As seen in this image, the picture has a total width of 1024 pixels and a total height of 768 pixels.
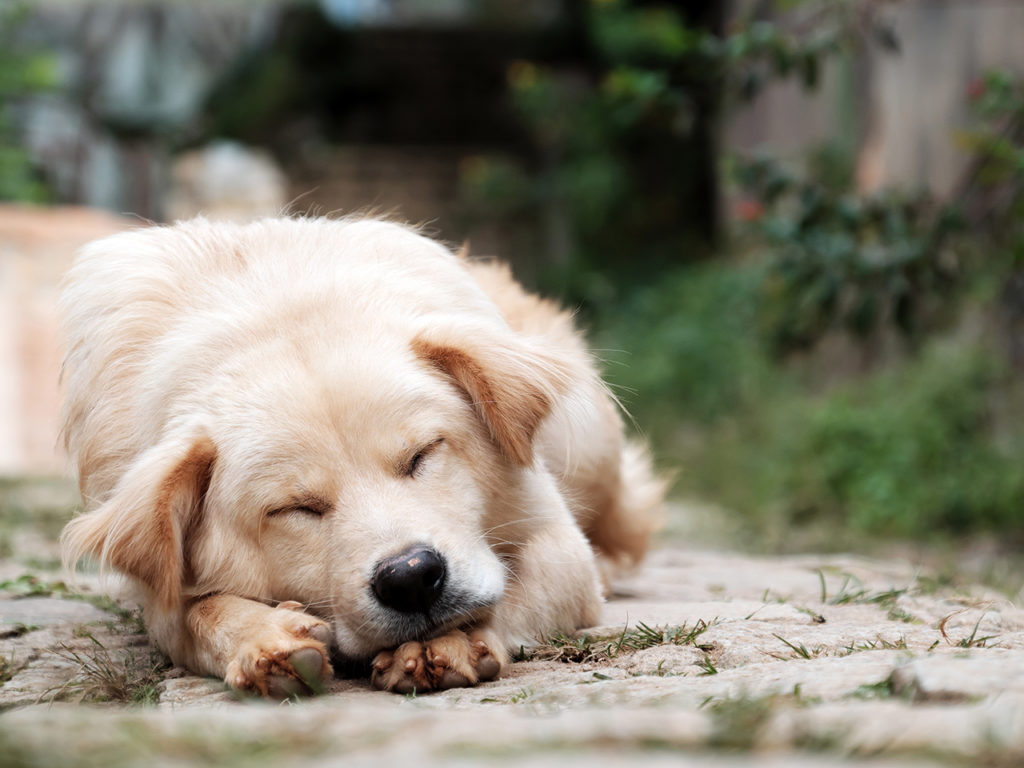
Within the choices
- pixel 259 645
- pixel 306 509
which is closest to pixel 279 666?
pixel 259 645

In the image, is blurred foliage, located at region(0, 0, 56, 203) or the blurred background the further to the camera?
blurred foliage, located at region(0, 0, 56, 203)

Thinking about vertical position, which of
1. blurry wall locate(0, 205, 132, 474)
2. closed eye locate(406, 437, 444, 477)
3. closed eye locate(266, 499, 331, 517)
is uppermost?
closed eye locate(406, 437, 444, 477)

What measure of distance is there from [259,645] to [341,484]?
449 millimetres

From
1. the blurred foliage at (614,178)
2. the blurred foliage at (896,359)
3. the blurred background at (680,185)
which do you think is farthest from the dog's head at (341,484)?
the blurred foliage at (614,178)

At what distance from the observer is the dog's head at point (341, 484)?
2854mm

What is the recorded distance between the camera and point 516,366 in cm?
327

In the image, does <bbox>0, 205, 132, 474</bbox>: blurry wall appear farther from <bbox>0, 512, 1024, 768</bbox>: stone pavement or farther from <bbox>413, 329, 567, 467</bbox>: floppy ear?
<bbox>413, 329, 567, 467</bbox>: floppy ear

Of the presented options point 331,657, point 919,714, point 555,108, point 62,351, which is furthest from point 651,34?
point 919,714

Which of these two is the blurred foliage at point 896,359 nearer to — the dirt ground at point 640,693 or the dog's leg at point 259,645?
the dirt ground at point 640,693

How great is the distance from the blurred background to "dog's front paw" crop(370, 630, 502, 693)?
1.18 metres

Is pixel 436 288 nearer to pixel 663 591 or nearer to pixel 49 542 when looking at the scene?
pixel 663 591

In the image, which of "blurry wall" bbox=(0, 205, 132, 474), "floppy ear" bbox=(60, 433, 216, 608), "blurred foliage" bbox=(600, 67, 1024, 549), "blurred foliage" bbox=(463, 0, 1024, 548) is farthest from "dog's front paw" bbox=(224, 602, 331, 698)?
"blurry wall" bbox=(0, 205, 132, 474)

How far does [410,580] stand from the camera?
2.77m

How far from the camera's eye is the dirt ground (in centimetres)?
173
